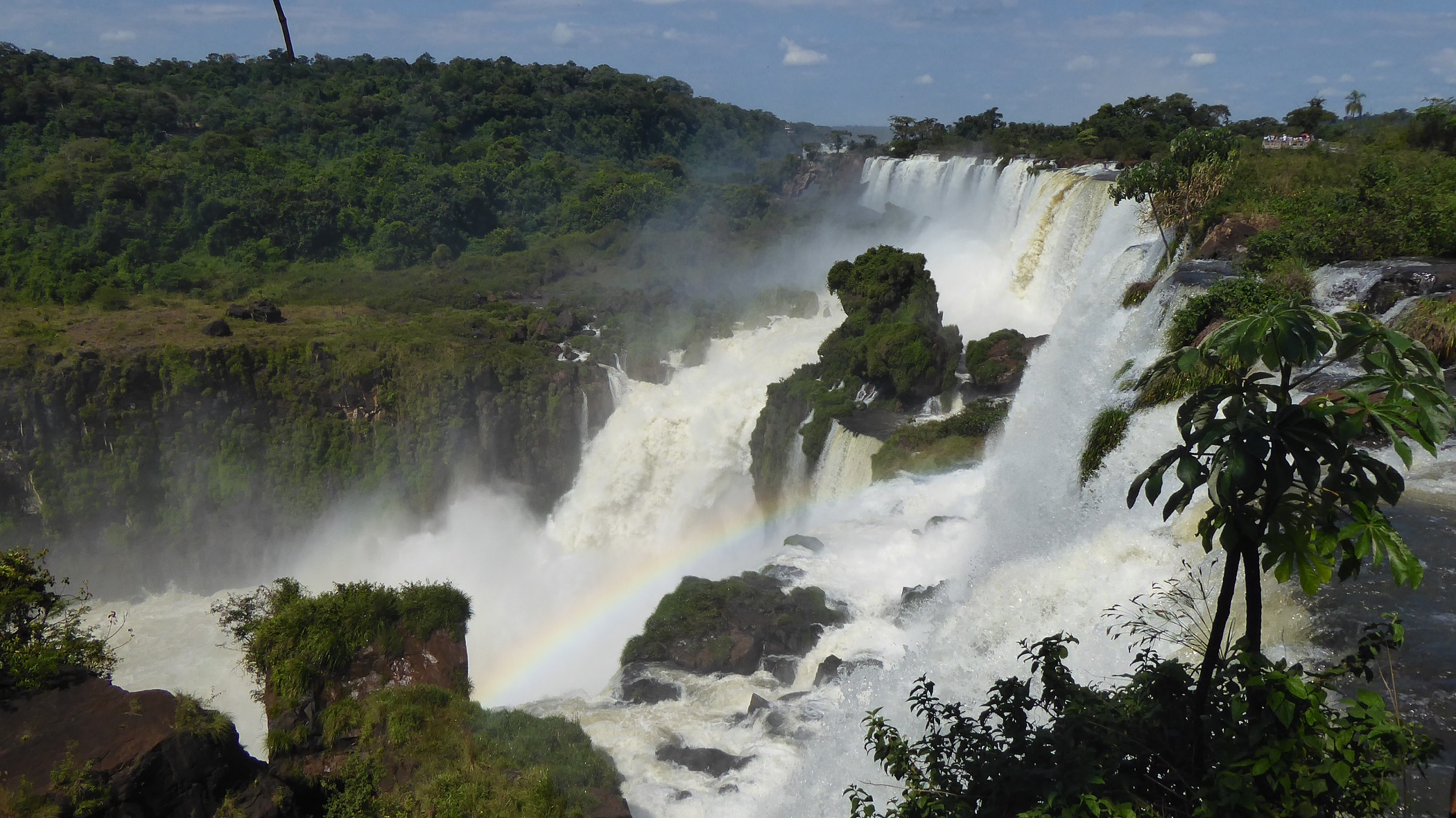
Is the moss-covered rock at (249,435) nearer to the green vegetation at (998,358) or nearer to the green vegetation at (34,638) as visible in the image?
the green vegetation at (998,358)

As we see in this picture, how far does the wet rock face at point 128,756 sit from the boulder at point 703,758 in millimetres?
4900

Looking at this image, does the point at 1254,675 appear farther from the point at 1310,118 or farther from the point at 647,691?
the point at 1310,118

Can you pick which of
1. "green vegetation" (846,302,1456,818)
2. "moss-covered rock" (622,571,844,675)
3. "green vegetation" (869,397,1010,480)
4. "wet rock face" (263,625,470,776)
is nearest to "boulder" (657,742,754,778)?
"moss-covered rock" (622,571,844,675)

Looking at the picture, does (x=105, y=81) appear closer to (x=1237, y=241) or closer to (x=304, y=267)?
(x=304, y=267)

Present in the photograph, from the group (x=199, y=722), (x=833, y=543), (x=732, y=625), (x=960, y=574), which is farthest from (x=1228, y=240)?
(x=199, y=722)

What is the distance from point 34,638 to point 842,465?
15.7 m

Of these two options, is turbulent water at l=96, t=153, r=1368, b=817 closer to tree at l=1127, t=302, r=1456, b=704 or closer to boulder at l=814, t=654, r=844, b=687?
boulder at l=814, t=654, r=844, b=687

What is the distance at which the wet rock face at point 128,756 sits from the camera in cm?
761

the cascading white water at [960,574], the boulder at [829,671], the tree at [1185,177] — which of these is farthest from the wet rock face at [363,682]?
the tree at [1185,177]

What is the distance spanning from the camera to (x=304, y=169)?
51.7 metres

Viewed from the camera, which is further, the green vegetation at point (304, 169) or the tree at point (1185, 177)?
the green vegetation at point (304, 169)

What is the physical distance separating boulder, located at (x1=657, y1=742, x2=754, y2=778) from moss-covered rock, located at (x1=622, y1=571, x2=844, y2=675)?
225cm

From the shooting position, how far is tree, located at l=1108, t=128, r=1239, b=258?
17391mm

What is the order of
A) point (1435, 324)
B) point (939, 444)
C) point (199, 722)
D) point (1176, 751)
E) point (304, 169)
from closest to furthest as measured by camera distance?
point (1176, 751)
point (199, 722)
point (1435, 324)
point (939, 444)
point (304, 169)
